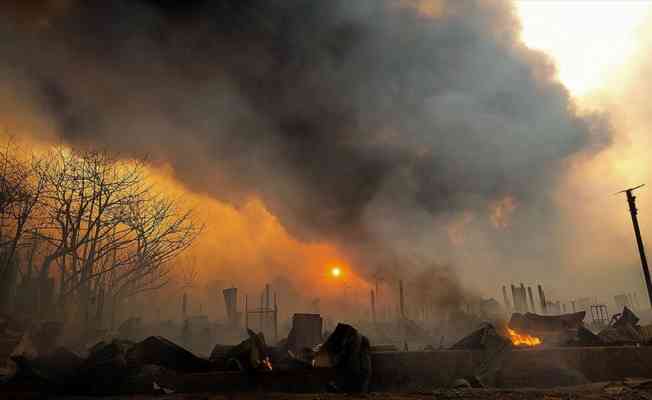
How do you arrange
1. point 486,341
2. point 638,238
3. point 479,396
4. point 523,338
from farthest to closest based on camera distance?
point 638,238 → point 523,338 → point 486,341 → point 479,396

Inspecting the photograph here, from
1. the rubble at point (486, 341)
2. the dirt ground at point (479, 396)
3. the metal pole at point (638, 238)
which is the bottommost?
the dirt ground at point (479, 396)

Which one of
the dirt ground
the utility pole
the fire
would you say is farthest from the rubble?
the utility pole

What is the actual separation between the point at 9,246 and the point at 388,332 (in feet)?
97.5

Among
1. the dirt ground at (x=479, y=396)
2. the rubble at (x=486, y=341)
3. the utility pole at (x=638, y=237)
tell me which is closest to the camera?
the dirt ground at (x=479, y=396)

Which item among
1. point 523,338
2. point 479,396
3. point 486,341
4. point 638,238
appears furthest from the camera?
point 638,238

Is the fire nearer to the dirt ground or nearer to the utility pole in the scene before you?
the dirt ground

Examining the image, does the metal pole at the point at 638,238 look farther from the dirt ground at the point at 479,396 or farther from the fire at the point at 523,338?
the dirt ground at the point at 479,396

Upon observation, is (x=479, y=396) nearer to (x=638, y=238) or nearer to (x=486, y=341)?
(x=486, y=341)

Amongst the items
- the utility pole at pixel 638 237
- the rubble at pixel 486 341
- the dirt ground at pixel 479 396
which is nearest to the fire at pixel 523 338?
the rubble at pixel 486 341

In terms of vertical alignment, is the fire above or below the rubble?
below

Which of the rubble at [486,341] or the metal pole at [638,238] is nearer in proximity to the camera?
the rubble at [486,341]

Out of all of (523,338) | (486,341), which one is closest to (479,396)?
(486,341)

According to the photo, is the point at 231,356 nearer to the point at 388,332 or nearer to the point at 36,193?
the point at 36,193

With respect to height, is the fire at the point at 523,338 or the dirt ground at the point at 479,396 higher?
the fire at the point at 523,338
